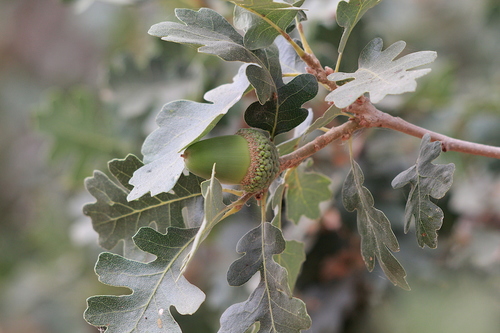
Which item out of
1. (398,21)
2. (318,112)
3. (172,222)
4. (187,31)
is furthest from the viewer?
(398,21)

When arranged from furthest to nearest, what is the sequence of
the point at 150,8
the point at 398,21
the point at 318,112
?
the point at 150,8, the point at 398,21, the point at 318,112

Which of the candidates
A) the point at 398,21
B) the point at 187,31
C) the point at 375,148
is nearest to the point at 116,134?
the point at 375,148

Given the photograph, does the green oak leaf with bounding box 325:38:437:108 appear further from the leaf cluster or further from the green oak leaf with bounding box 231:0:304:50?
the green oak leaf with bounding box 231:0:304:50

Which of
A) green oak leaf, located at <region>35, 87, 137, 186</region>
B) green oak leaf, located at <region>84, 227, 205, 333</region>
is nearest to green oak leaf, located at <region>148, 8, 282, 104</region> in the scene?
green oak leaf, located at <region>84, 227, 205, 333</region>

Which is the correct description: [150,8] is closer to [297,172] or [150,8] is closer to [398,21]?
[398,21]

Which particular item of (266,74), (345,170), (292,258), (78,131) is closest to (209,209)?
(266,74)

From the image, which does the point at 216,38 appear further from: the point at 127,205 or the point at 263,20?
the point at 127,205
